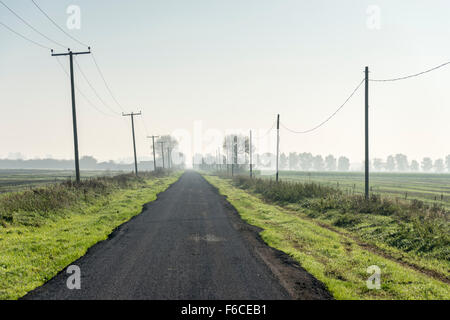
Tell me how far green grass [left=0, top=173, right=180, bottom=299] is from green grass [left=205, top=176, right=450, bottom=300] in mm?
6596

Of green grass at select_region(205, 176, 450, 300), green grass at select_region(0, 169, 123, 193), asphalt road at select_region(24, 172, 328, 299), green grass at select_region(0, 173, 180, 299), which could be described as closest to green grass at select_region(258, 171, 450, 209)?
green grass at select_region(205, 176, 450, 300)

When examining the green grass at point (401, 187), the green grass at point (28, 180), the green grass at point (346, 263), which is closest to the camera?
the green grass at point (346, 263)

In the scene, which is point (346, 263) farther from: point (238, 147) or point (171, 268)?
point (238, 147)

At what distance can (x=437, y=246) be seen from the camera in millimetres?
8852

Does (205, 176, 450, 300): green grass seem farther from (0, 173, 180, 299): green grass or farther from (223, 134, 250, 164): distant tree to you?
(223, 134, 250, 164): distant tree

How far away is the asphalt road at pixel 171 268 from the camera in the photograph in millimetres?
5289

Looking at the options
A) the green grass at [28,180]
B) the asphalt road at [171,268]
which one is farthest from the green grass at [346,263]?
the green grass at [28,180]

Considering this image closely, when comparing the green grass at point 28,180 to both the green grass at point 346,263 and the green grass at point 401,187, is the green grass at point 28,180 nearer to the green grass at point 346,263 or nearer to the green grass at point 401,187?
the green grass at point 346,263

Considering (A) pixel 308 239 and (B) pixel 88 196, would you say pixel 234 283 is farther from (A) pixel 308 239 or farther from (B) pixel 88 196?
(B) pixel 88 196

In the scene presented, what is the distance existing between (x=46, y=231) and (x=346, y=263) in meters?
11.3

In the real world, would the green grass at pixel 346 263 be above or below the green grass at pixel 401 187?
above

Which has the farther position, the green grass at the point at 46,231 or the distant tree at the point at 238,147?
the distant tree at the point at 238,147

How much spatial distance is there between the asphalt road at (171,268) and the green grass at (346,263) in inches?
51.3

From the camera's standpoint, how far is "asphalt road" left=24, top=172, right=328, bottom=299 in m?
5.29
